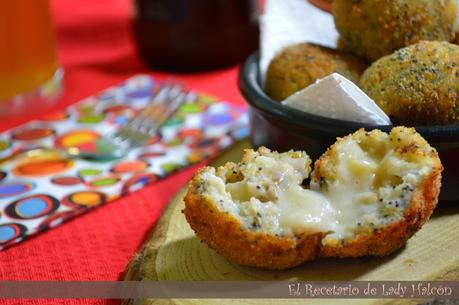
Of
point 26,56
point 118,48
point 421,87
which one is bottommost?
point 118,48

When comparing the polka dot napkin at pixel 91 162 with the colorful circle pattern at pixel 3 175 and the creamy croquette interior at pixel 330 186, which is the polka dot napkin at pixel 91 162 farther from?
the creamy croquette interior at pixel 330 186

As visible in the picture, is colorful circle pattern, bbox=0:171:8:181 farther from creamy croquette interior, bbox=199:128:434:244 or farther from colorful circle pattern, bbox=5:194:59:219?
creamy croquette interior, bbox=199:128:434:244

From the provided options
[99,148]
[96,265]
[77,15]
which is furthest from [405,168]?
[77,15]

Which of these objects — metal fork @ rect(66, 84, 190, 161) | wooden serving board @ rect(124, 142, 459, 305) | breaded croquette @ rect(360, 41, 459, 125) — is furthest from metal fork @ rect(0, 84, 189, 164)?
breaded croquette @ rect(360, 41, 459, 125)

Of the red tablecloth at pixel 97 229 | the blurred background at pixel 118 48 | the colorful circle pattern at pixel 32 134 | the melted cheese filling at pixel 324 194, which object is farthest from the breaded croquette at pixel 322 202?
the blurred background at pixel 118 48

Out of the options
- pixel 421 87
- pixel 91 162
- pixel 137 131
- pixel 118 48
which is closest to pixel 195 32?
pixel 118 48

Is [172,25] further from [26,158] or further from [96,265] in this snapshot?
[96,265]

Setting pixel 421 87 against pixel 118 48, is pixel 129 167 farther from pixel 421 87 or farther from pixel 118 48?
pixel 118 48
